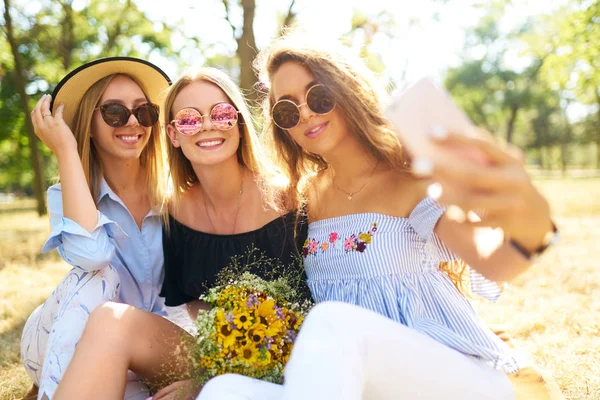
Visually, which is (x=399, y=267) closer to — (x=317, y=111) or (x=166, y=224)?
(x=317, y=111)

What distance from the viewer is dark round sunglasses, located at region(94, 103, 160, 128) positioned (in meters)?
3.22

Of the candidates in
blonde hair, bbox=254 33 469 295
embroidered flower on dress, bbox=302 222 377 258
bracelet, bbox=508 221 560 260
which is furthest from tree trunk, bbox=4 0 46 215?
bracelet, bbox=508 221 560 260

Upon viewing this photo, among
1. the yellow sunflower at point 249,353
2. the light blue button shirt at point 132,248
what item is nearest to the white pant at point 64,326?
the light blue button shirt at point 132,248

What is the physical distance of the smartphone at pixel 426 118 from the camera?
4.89 feet

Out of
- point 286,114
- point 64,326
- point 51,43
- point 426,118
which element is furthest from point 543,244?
point 51,43

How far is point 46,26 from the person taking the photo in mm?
13828

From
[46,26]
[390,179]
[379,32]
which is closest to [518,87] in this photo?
[379,32]

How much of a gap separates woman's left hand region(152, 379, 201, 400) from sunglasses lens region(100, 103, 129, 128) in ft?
5.24

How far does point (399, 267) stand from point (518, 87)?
4321 centimetres

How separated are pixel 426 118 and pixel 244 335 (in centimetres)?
124

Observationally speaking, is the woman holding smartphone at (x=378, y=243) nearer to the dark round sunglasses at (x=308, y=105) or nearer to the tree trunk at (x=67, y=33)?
the dark round sunglasses at (x=308, y=105)

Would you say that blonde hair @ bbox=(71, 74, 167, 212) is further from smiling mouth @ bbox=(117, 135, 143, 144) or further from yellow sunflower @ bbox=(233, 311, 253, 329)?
yellow sunflower @ bbox=(233, 311, 253, 329)

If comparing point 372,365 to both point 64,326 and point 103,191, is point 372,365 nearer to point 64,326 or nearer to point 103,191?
point 64,326

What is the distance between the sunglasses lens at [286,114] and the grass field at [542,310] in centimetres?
184
